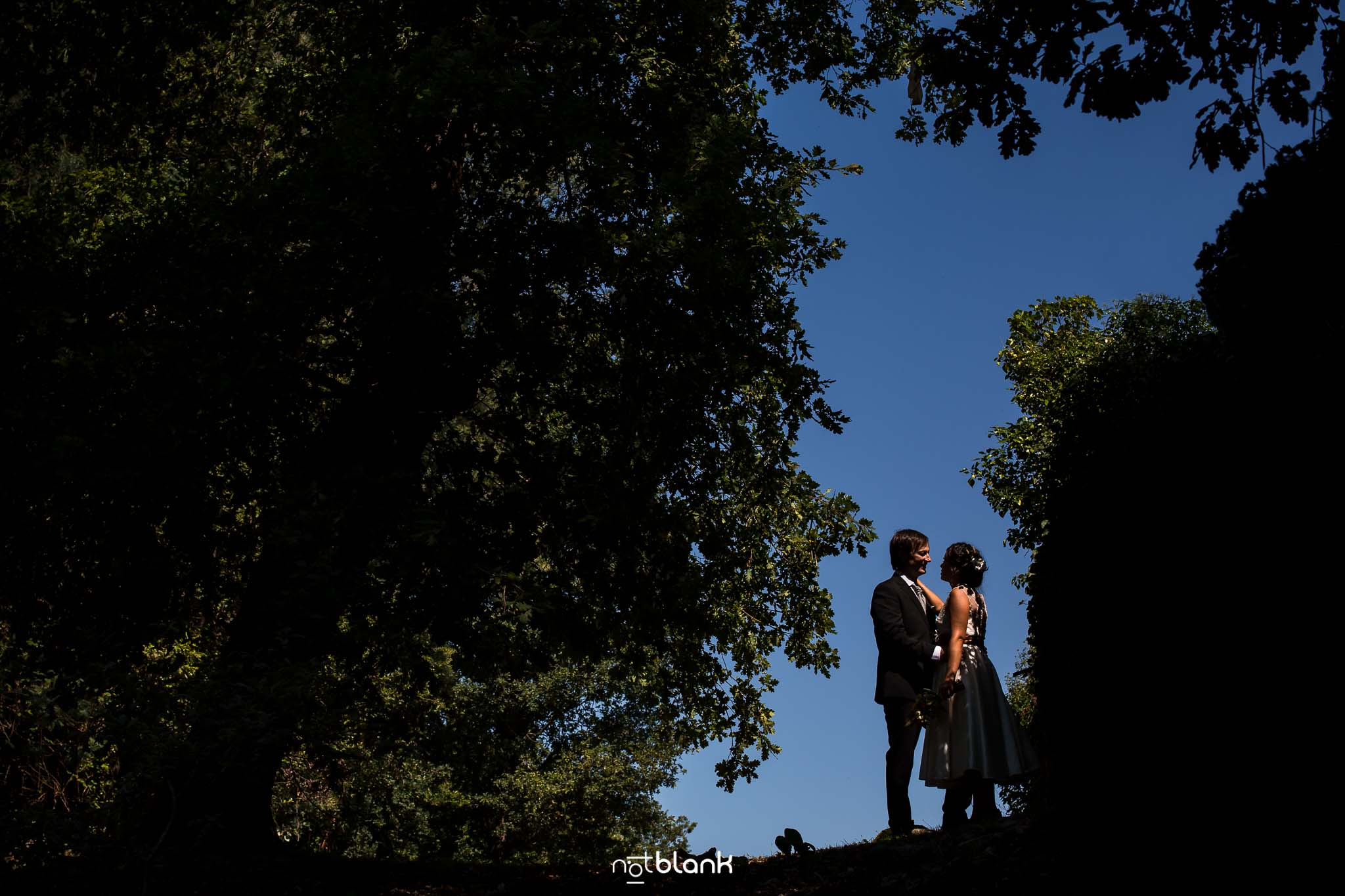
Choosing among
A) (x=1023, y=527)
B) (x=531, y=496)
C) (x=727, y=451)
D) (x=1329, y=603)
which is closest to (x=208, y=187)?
(x=531, y=496)

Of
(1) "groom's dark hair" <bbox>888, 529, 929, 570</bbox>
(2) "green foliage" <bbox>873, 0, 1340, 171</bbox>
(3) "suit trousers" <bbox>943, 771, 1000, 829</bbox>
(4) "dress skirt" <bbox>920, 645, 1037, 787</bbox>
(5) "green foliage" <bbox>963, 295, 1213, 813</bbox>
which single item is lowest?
(3) "suit trousers" <bbox>943, 771, 1000, 829</bbox>

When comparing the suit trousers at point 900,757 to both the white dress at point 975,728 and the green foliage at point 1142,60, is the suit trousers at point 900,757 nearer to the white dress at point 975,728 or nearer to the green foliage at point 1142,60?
the white dress at point 975,728

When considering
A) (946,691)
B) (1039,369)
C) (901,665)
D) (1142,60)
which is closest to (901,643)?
(901,665)

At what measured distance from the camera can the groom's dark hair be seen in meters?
9.89

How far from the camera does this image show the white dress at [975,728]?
9.27 metres

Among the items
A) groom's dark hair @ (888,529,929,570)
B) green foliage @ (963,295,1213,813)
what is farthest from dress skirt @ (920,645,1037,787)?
green foliage @ (963,295,1213,813)

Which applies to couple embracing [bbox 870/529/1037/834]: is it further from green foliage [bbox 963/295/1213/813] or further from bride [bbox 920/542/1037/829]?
green foliage [bbox 963/295/1213/813]

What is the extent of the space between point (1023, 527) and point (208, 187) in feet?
60.9

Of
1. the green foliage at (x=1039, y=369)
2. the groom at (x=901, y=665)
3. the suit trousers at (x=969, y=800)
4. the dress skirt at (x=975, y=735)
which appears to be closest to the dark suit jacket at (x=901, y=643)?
the groom at (x=901, y=665)

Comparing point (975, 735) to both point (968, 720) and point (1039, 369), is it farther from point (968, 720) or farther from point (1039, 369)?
point (1039, 369)

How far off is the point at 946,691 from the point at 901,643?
1.81 ft

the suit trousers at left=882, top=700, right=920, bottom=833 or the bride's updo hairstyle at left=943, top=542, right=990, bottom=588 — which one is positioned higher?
the bride's updo hairstyle at left=943, top=542, right=990, bottom=588

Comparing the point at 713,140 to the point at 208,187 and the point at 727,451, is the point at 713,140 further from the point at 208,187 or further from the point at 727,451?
the point at 208,187

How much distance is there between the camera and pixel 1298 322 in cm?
609
